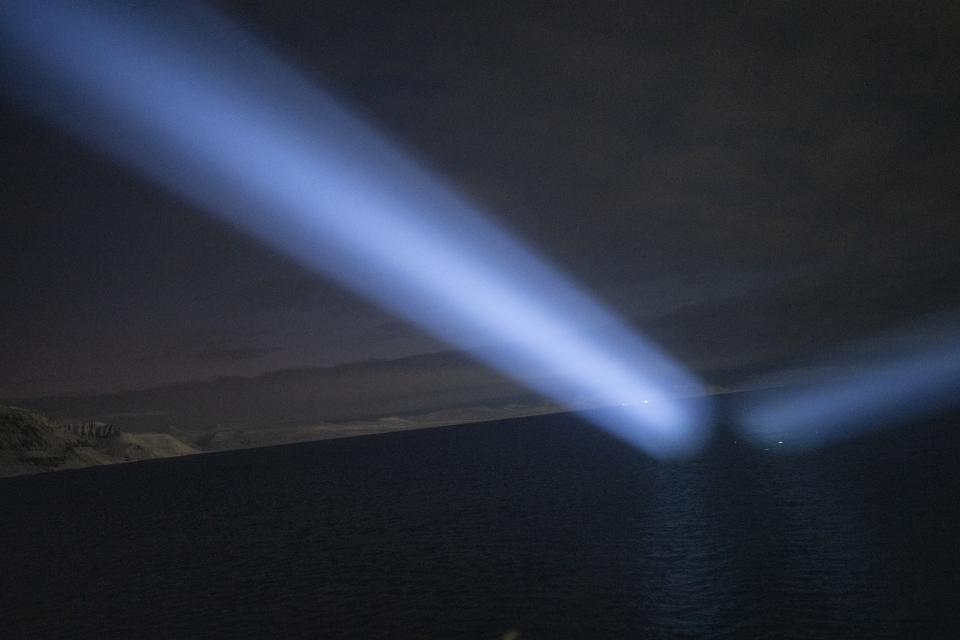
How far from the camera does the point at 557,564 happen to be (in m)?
43.9

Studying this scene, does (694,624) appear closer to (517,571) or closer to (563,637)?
(563,637)

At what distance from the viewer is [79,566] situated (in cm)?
6719

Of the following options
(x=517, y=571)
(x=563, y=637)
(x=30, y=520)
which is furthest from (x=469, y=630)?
(x=30, y=520)

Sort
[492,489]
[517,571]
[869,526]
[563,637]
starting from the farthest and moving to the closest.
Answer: [492,489] → [869,526] → [517,571] → [563,637]

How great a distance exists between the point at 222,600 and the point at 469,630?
24.9 metres

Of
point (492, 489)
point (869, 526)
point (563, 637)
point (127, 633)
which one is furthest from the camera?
point (492, 489)

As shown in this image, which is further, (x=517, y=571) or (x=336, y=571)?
(x=336, y=571)

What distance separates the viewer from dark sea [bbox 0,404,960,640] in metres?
32.1

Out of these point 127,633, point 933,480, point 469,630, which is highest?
point 933,480

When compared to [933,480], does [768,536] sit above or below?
below

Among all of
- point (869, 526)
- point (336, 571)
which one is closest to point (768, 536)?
point (869, 526)

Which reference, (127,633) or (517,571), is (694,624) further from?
(127,633)

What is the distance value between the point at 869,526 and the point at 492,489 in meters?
61.1

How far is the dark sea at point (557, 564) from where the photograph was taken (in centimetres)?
3209
